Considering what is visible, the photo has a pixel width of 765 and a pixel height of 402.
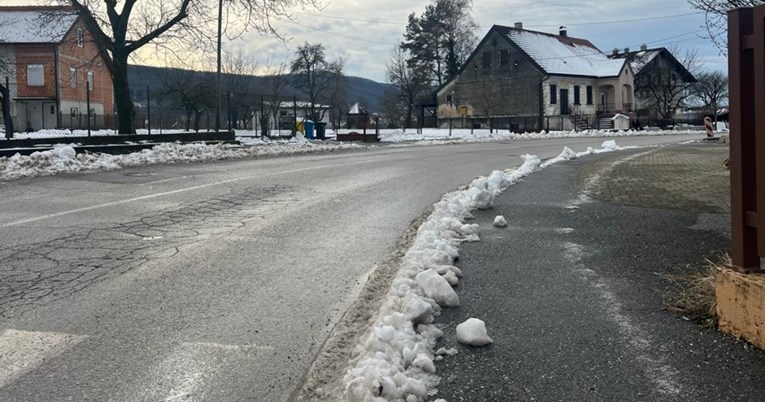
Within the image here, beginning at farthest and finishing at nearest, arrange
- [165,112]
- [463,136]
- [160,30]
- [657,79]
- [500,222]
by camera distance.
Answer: [657,79] < [463,136] < [165,112] < [160,30] < [500,222]

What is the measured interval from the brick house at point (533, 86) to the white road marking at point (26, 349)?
181ft

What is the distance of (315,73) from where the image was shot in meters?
70.4

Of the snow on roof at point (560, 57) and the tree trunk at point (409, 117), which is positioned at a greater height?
the snow on roof at point (560, 57)

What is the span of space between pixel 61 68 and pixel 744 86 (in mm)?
53493

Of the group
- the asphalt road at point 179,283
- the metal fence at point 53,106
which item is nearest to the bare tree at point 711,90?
the metal fence at point 53,106

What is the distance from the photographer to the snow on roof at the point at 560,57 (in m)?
62.0

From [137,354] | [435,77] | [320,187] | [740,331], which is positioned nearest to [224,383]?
[137,354]

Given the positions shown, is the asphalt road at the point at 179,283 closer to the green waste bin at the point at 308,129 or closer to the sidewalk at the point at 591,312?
the sidewalk at the point at 591,312

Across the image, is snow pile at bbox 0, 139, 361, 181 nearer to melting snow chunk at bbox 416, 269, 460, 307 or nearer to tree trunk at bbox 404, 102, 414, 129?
melting snow chunk at bbox 416, 269, 460, 307

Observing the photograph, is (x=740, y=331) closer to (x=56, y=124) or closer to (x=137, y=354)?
(x=137, y=354)

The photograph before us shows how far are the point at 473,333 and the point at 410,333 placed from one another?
0.40 m

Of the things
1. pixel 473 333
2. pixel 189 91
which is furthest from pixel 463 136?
pixel 473 333

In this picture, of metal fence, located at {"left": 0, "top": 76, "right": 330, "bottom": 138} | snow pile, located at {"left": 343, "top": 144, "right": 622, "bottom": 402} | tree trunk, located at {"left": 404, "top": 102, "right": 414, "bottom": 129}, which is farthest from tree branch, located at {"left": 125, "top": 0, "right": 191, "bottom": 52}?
tree trunk, located at {"left": 404, "top": 102, "right": 414, "bottom": 129}

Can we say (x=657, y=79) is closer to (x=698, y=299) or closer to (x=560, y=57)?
(x=560, y=57)
